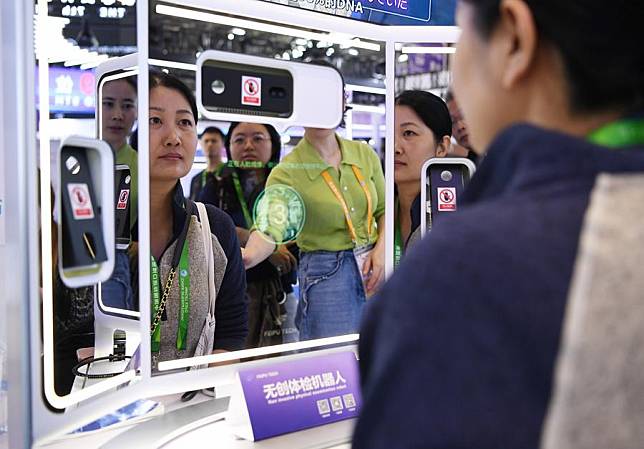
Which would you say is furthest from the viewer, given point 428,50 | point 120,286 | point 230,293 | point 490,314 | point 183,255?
point 428,50

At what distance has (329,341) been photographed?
70.4 inches

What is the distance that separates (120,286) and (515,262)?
1041mm

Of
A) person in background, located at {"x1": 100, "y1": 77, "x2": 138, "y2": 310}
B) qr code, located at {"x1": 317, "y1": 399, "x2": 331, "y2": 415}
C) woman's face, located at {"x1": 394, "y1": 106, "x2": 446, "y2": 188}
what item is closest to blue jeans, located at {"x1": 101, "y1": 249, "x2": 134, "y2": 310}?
person in background, located at {"x1": 100, "y1": 77, "x2": 138, "y2": 310}

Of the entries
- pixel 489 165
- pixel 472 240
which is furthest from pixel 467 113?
pixel 472 240

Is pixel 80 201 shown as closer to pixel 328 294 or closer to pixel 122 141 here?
pixel 122 141

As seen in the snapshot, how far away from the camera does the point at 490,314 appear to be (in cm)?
49

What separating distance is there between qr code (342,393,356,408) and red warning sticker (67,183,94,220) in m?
0.79

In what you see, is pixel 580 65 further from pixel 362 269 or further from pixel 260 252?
pixel 362 269

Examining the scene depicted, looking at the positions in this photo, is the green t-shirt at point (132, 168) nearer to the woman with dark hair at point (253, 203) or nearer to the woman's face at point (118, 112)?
the woman's face at point (118, 112)

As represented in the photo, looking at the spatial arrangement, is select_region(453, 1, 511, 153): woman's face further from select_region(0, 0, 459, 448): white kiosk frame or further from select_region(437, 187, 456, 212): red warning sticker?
select_region(437, 187, 456, 212): red warning sticker

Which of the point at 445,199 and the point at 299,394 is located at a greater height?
the point at 445,199

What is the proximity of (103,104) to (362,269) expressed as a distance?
81 cm

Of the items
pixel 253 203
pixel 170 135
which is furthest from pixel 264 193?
pixel 170 135

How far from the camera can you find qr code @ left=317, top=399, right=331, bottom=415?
1.62 m
